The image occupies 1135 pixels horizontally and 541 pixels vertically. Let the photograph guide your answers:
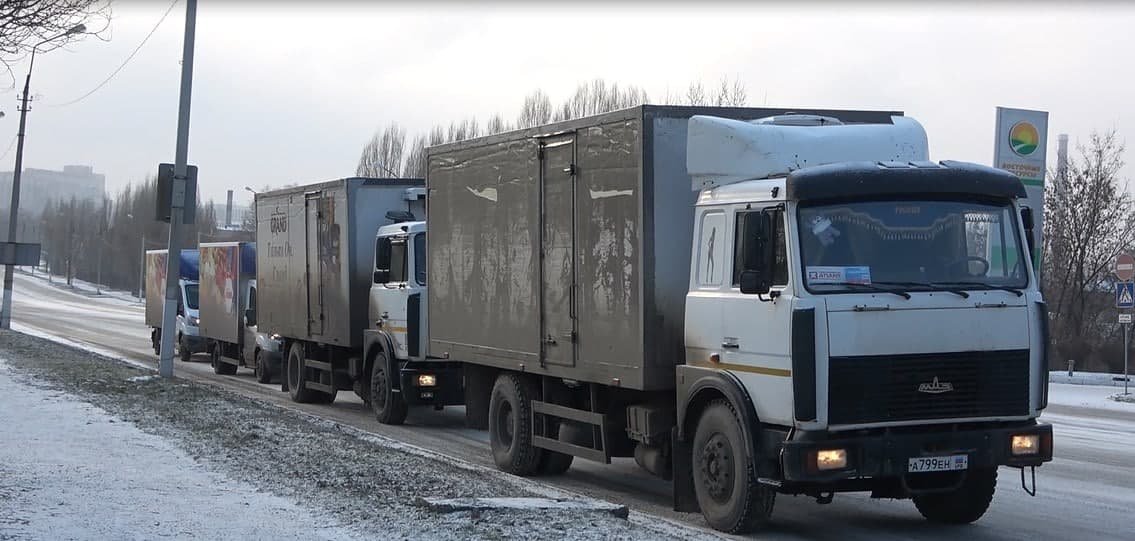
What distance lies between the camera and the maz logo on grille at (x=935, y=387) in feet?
29.1

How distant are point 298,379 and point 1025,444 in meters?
15.4

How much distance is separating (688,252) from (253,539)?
4.21 meters

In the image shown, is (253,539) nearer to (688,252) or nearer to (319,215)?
(688,252)

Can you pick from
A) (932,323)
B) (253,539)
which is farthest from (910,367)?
(253,539)

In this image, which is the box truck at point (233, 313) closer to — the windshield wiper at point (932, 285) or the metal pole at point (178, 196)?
the metal pole at point (178, 196)

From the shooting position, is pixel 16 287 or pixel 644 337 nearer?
pixel 644 337

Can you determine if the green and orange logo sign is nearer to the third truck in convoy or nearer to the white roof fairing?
the third truck in convoy

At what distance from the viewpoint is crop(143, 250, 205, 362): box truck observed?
33.8 metres

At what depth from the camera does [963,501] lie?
1028 centimetres

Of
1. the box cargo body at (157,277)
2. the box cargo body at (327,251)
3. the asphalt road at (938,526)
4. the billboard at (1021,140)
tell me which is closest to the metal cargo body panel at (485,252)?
the asphalt road at (938,526)

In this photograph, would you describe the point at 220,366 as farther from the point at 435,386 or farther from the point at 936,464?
the point at 936,464

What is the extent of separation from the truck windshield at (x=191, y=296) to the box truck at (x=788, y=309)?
23717 millimetres

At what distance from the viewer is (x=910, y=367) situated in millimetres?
8820

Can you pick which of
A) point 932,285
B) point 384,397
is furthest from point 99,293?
point 932,285
